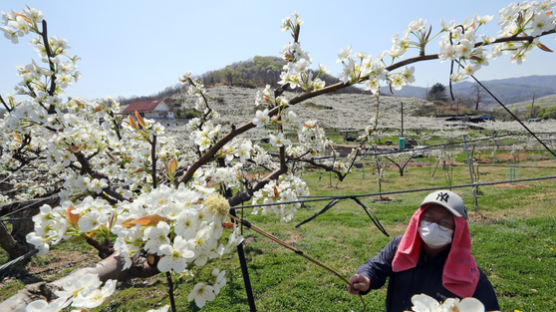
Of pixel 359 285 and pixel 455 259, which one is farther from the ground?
pixel 455 259

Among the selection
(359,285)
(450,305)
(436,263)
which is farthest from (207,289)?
(436,263)

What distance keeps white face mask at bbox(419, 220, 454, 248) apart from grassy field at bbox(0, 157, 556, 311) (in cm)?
257

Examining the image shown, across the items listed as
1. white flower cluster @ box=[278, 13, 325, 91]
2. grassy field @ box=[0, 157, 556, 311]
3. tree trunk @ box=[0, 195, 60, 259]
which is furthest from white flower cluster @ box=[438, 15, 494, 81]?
grassy field @ box=[0, 157, 556, 311]

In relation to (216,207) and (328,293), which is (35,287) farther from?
(328,293)

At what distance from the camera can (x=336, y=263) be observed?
17.6 ft

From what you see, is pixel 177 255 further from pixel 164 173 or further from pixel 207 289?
pixel 164 173

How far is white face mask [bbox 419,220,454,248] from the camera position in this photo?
1793 millimetres

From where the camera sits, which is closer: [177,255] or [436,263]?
[177,255]

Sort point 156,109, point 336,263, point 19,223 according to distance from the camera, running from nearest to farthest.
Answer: point 336,263 < point 19,223 < point 156,109

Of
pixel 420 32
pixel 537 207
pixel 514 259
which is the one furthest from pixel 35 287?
pixel 537 207

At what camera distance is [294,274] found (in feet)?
16.0

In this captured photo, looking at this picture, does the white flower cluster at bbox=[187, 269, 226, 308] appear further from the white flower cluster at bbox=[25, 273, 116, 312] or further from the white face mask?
the white face mask

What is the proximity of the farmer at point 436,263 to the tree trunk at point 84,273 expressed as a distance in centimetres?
143

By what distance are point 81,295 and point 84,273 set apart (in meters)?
0.19
